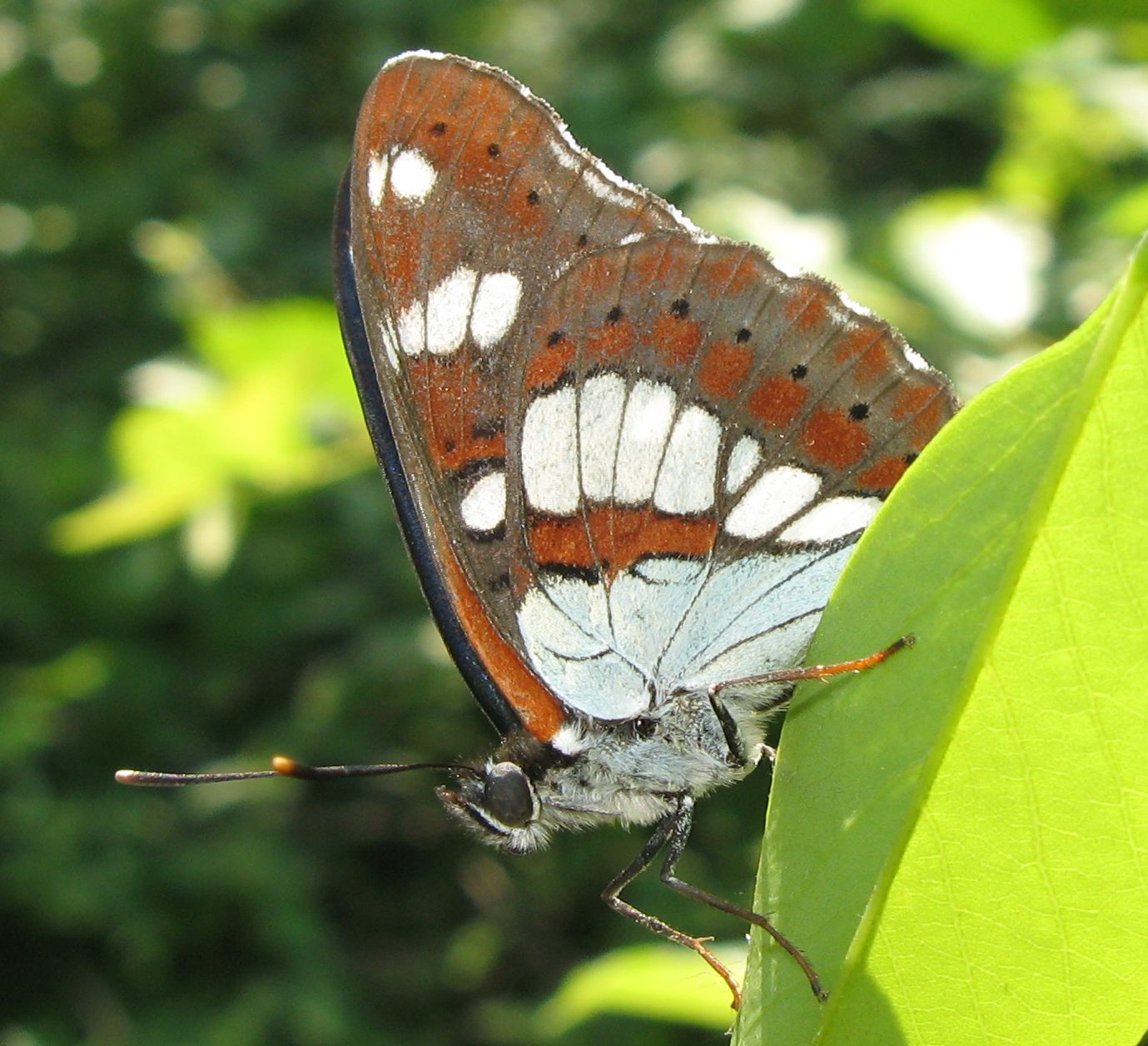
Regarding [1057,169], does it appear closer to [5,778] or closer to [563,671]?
[563,671]

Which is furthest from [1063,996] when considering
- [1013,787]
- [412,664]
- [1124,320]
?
[412,664]

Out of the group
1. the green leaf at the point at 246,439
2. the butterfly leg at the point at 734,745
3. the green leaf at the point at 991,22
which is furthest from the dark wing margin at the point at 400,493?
the green leaf at the point at 991,22

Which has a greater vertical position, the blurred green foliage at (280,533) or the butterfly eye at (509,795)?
the blurred green foliage at (280,533)

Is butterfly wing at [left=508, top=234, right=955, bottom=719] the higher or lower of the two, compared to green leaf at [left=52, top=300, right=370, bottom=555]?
lower

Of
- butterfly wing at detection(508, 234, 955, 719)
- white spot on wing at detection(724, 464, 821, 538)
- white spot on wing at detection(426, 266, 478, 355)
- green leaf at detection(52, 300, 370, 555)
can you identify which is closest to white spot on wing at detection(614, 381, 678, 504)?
butterfly wing at detection(508, 234, 955, 719)

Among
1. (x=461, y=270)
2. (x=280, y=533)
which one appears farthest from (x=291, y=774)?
(x=280, y=533)

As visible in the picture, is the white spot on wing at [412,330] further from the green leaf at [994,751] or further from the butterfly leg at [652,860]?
the green leaf at [994,751]

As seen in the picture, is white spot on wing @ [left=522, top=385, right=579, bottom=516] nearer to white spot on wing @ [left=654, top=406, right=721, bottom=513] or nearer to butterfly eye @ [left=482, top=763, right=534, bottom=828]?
white spot on wing @ [left=654, top=406, right=721, bottom=513]

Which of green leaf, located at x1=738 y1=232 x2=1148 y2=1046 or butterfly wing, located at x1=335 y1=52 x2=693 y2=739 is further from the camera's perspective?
butterfly wing, located at x1=335 y1=52 x2=693 y2=739
